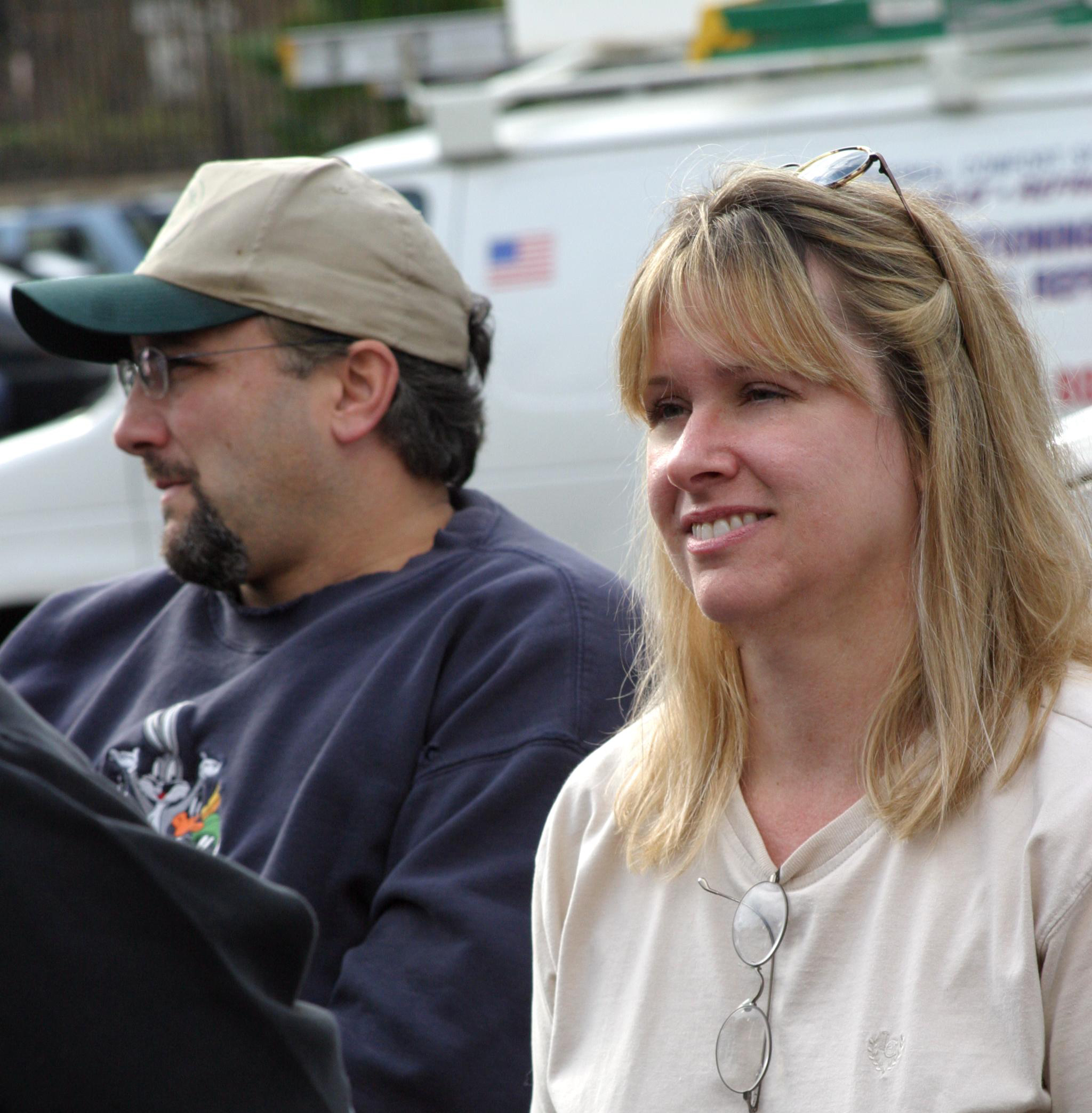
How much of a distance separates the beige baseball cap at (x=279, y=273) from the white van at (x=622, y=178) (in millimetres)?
1905

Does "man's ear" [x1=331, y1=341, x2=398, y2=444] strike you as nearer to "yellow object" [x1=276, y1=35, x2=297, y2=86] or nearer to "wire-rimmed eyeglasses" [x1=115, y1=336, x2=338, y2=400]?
"wire-rimmed eyeglasses" [x1=115, y1=336, x2=338, y2=400]

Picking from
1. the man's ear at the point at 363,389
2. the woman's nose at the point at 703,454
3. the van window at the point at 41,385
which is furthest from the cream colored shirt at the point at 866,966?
the van window at the point at 41,385

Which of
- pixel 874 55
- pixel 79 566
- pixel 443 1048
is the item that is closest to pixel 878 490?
pixel 443 1048

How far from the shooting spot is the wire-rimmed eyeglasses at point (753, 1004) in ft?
5.36

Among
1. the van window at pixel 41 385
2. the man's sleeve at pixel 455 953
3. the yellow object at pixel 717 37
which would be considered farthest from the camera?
the van window at pixel 41 385

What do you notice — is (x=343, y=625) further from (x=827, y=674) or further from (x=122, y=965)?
(x=122, y=965)

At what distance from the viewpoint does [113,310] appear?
2740 mm

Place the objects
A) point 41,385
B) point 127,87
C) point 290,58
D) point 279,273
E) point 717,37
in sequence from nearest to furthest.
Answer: point 279,273 → point 717,37 → point 290,58 → point 41,385 → point 127,87

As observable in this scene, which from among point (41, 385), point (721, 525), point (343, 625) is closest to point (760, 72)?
point (343, 625)

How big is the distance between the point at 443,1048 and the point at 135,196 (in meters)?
17.4

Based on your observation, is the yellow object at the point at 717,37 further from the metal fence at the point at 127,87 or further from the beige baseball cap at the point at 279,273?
the metal fence at the point at 127,87

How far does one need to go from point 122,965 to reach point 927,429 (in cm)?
118

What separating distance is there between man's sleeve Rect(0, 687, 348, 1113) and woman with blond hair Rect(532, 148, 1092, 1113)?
2.66 feet

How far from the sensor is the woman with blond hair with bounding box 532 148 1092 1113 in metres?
1.60
